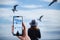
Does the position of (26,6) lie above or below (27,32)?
above

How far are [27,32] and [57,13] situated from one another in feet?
0.87

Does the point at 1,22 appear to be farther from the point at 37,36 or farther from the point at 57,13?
the point at 57,13

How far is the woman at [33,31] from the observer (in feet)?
4.79

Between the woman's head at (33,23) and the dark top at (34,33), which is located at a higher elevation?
the woman's head at (33,23)

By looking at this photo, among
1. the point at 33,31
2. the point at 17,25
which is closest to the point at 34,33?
the point at 33,31

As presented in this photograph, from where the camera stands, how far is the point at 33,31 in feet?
4.79

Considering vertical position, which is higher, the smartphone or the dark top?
the smartphone

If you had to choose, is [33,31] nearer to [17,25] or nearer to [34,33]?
[34,33]

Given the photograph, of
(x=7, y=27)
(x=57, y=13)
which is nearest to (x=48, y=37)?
(x=57, y=13)

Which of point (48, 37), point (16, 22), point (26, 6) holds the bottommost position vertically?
point (48, 37)

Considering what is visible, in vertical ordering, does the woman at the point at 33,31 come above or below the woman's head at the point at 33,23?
below

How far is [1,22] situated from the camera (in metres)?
1.46

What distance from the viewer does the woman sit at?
1.46 m

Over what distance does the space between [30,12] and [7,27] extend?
0.20 metres
